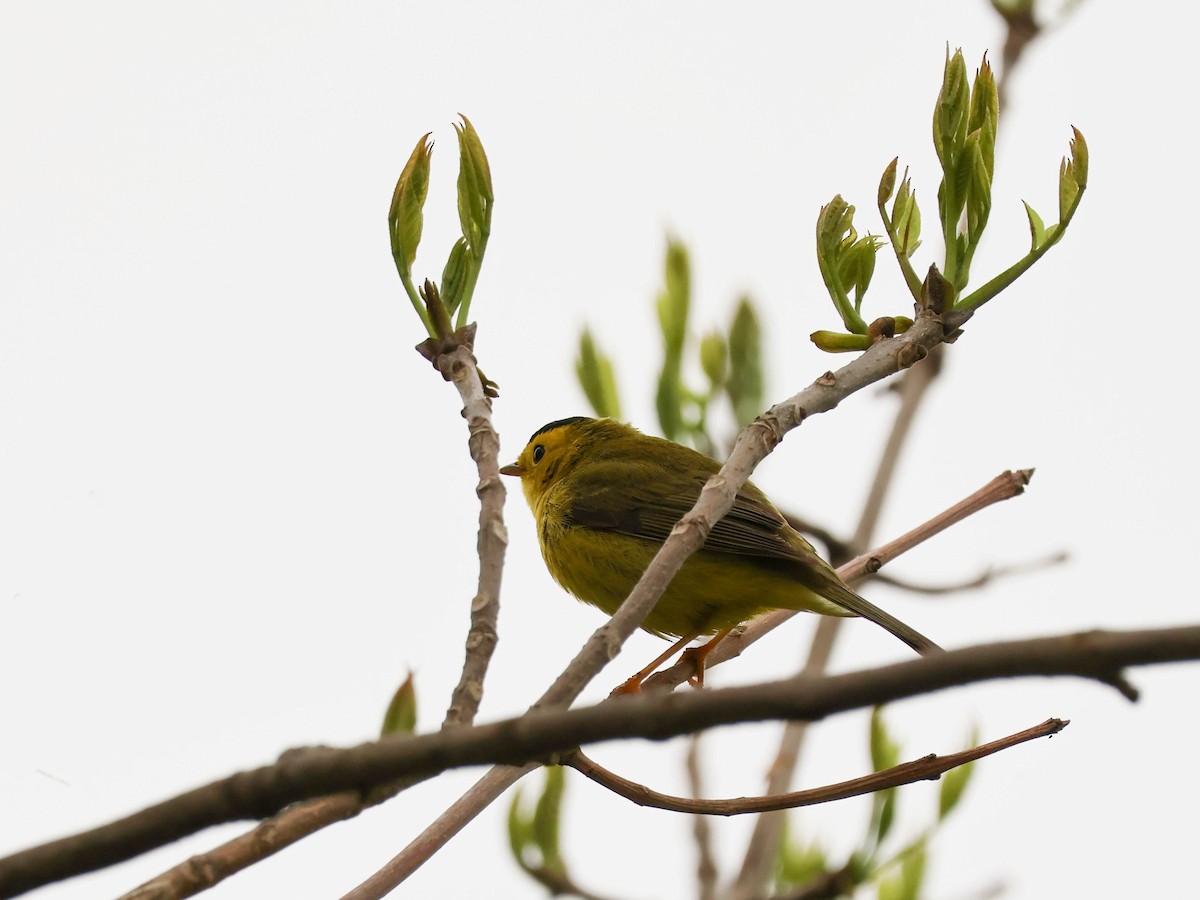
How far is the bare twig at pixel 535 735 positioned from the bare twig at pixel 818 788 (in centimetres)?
74

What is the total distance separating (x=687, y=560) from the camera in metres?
3.68

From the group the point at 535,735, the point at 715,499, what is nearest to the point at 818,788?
the point at 715,499

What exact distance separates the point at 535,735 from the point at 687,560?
261 centimetres

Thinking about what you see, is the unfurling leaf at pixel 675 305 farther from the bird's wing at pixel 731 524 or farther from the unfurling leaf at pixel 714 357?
the bird's wing at pixel 731 524

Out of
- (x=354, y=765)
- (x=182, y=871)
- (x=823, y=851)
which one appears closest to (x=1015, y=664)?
(x=354, y=765)

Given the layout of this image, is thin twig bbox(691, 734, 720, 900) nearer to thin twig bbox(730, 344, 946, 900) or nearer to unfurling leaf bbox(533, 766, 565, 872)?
thin twig bbox(730, 344, 946, 900)

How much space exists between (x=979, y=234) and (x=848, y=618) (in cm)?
181

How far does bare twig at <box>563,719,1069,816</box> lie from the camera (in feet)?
5.84

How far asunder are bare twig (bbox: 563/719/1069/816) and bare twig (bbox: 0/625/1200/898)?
735 mm

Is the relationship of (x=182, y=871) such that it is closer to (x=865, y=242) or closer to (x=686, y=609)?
(x=865, y=242)

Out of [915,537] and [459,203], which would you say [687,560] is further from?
[459,203]

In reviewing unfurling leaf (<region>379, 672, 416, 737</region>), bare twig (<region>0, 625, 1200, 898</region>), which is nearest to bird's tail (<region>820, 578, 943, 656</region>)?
unfurling leaf (<region>379, 672, 416, 737</region>)

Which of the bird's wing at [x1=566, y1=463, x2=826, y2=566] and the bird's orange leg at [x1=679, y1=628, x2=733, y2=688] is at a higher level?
the bird's wing at [x1=566, y1=463, x2=826, y2=566]

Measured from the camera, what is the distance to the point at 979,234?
2.34 metres
